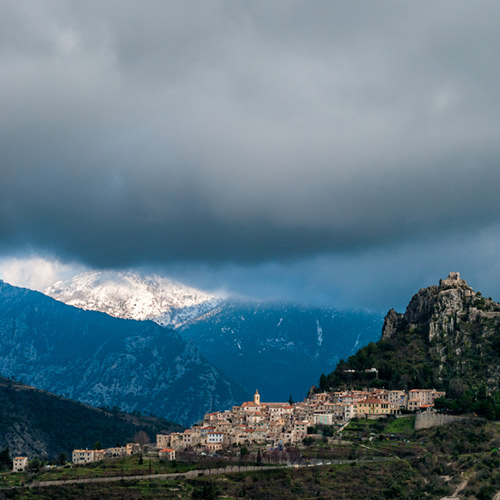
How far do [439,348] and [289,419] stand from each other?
38.3 meters

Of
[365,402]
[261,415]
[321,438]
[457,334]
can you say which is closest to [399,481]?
[321,438]

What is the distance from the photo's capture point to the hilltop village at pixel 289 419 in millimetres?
140125

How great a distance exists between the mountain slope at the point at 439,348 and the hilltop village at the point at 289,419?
22.5ft

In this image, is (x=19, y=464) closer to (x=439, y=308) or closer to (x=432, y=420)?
(x=432, y=420)

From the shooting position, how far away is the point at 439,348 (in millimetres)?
167625

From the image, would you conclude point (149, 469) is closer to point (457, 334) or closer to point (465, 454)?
point (465, 454)

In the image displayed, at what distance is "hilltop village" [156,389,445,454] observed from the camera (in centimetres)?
14012

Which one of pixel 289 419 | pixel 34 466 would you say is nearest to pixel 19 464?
pixel 34 466

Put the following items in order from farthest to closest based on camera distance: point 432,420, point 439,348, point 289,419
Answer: point 439,348 → point 289,419 → point 432,420

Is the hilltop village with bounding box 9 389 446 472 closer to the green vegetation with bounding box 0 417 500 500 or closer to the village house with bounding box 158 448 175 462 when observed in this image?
the village house with bounding box 158 448 175 462

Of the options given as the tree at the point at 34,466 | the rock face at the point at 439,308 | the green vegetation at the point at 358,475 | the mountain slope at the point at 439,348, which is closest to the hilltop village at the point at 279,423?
the tree at the point at 34,466

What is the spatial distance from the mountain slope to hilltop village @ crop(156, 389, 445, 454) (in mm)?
6861

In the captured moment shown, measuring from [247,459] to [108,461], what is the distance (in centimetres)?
2747

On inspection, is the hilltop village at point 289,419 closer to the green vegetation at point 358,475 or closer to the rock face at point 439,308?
the green vegetation at point 358,475
